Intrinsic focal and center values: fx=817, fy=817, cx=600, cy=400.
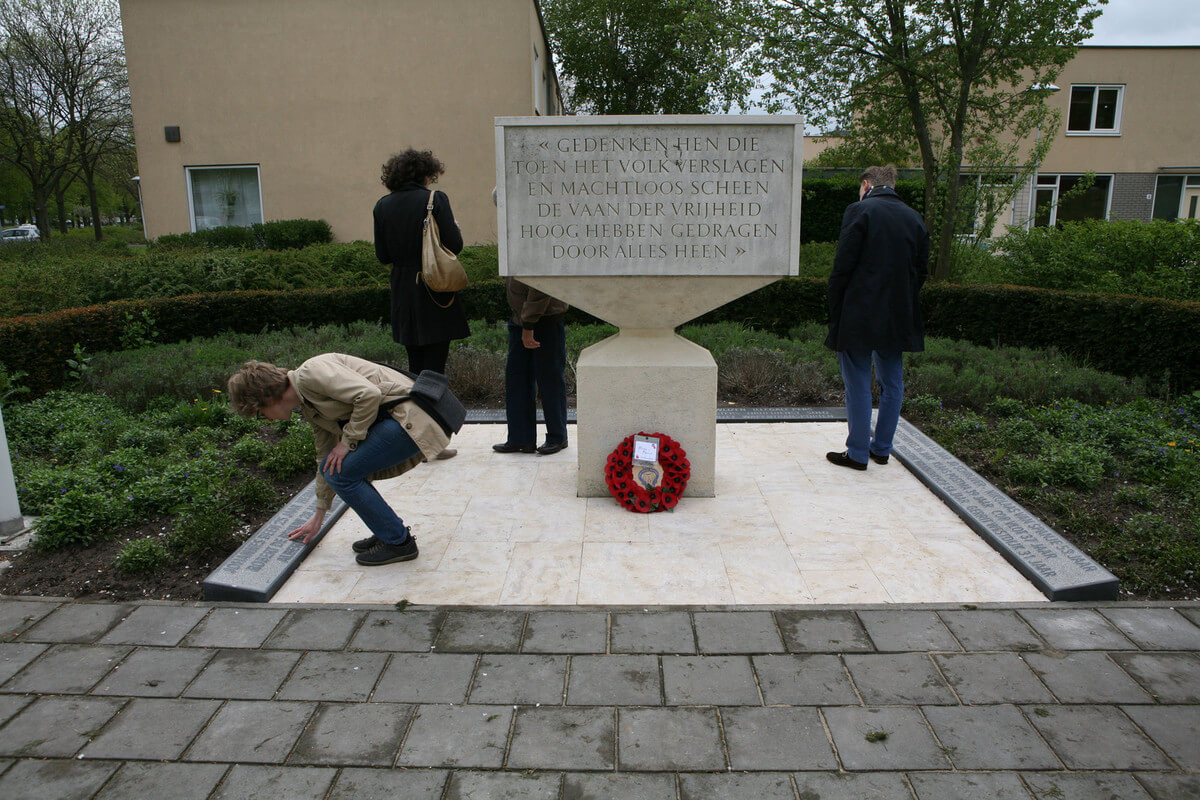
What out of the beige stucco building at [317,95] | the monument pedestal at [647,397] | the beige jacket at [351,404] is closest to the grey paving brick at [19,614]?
the beige jacket at [351,404]

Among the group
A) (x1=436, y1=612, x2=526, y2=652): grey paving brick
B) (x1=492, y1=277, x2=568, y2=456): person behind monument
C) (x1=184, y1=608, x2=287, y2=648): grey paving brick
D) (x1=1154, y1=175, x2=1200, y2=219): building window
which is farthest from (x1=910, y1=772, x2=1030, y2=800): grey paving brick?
(x1=1154, y1=175, x2=1200, y2=219): building window

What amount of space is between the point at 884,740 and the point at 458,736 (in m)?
1.35

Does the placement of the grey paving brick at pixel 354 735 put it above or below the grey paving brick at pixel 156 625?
below

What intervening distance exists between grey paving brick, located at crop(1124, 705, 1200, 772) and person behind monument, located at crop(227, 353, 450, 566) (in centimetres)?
276

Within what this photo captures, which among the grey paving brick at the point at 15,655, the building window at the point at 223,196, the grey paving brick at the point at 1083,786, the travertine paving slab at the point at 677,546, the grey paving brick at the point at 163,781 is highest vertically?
the building window at the point at 223,196

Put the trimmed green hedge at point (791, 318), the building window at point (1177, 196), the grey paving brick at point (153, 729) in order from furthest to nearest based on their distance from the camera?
the building window at point (1177, 196) < the trimmed green hedge at point (791, 318) < the grey paving brick at point (153, 729)

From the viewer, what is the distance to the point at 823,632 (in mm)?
3219

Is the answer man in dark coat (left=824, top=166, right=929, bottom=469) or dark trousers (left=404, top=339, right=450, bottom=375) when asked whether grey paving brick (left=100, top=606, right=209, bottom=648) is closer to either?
dark trousers (left=404, top=339, right=450, bottom=375)

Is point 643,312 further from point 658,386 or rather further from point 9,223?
point 9,223

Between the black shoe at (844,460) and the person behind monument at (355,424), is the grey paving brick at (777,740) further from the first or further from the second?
the black shoe at (844,460)

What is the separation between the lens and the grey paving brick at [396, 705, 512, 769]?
2.52 m

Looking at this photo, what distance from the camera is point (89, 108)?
24844mm

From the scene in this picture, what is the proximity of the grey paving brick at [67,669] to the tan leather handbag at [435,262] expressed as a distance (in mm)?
2530

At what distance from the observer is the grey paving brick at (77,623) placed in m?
3.25
